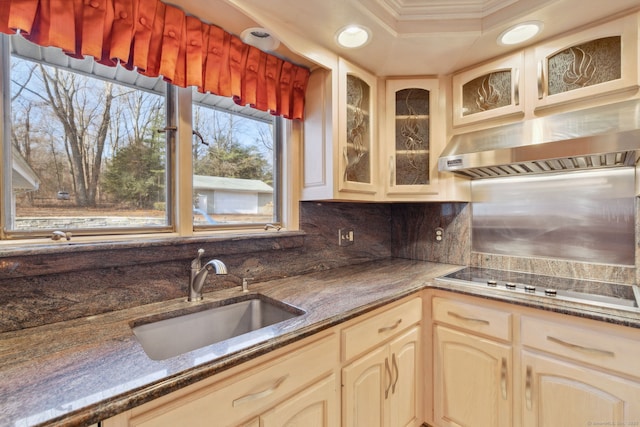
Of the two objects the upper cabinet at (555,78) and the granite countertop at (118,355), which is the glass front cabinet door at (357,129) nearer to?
the upper cabinet at (555,78)

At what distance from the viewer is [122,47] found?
110 centimetres

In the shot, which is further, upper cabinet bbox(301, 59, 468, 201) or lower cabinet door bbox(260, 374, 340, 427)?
upper cabinet bbox(301, 59, 468, 201)

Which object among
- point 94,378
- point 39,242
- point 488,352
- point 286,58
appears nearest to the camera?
point 94,378

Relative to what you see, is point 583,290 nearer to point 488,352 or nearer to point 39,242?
point 488,352

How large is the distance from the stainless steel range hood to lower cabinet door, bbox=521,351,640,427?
2.95ft

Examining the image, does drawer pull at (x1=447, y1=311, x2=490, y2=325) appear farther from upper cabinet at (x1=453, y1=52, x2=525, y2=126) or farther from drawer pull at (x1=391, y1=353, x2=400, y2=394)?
upper cabinet at (x1=453, y1=52, x2=525, y2=126)

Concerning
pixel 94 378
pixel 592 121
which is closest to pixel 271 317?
pixel 94 378

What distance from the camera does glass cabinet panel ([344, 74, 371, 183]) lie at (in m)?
1.70

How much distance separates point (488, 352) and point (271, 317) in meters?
1.05

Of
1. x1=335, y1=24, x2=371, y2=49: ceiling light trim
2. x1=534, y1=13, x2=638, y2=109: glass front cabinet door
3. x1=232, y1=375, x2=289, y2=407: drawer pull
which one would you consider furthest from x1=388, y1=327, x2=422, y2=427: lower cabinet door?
x1=335, y1=24, x2=371, y2=49: ceiling light trim

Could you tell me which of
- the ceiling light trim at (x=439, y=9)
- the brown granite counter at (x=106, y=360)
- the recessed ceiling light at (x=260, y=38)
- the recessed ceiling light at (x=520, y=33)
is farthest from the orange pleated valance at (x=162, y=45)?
the recessed ceiling light at (x=520, y=33)

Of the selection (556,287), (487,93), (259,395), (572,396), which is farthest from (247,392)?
(487,93)

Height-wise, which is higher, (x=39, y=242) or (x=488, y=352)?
(x=39, y=242)

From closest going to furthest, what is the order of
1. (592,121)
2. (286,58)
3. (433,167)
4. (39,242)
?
(39,242) → (592,121) → (286,58) → (433,167)
